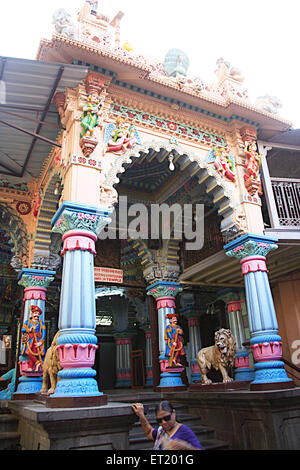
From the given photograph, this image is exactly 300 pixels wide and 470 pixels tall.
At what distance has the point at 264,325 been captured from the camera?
650 centimetres

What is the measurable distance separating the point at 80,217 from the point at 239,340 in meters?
6.60

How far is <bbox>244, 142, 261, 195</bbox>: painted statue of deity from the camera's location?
758 cm

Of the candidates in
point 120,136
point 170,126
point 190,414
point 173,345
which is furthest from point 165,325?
point 120,136

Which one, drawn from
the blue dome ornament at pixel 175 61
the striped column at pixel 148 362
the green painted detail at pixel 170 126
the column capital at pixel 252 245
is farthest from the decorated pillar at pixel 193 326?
the blue dome ornament at pixel 175 61

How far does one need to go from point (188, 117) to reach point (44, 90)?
3.03 m

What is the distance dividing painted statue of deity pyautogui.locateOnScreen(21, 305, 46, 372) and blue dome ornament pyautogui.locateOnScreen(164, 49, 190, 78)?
232 inches

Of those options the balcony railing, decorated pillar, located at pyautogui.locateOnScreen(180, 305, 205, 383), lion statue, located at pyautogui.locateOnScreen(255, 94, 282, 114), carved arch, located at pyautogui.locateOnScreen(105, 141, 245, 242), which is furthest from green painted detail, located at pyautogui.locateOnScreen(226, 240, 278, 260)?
decorated pillar, located at pyautogui.locateOnScreen(180, 305, 205, 383)

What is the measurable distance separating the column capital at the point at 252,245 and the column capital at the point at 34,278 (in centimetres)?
431

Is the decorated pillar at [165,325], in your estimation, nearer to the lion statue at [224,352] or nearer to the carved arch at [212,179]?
the lion statue at [224,352]

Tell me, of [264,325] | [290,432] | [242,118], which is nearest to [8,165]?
[242,118]

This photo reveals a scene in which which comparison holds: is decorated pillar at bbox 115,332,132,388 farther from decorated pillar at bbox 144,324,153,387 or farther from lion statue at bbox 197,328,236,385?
lion statue at bbox 197,328,236,385

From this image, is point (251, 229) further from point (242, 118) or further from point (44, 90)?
point (44, 90)

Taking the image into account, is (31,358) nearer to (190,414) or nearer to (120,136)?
(190,414)
